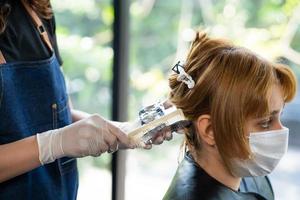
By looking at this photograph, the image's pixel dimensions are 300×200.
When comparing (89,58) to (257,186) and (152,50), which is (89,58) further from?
(257,186)

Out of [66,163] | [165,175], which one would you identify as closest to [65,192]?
[66,163]

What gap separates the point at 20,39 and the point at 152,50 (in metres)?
1.03

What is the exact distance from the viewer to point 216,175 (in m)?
1.30

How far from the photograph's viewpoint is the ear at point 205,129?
1.22 metres

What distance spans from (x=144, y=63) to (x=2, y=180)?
1183 millimetres

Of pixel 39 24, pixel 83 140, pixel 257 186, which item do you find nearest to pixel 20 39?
→ pixel 39 24

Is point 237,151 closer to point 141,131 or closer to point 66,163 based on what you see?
point 141,131

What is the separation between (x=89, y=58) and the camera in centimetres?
228

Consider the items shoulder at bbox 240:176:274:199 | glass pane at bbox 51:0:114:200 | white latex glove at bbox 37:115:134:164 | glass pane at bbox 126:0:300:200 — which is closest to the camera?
white latex glove at bbox 37:115:134:164

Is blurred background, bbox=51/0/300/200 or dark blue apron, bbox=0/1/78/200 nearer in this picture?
dark blue apron, bbox=0/1/78/200

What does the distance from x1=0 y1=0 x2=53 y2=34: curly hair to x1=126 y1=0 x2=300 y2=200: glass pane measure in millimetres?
631

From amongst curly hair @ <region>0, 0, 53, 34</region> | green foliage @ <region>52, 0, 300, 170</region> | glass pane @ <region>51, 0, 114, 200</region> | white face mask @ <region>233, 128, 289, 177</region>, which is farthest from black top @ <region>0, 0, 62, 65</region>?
glass pane @ <region>51, 0, 114, 200</region>

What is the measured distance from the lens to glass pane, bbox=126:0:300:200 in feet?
6.06

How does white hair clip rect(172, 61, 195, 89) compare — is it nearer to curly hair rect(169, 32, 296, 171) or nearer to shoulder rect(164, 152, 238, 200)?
curly hair rect(169, 32, 296, 171)
